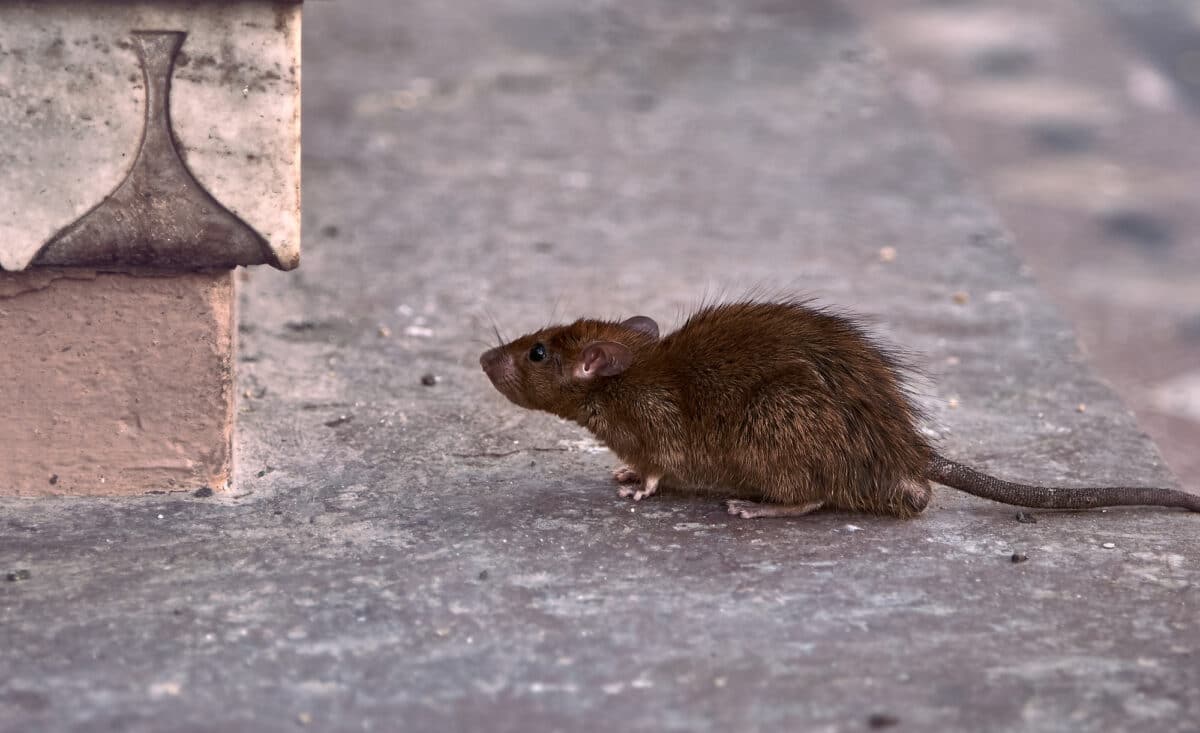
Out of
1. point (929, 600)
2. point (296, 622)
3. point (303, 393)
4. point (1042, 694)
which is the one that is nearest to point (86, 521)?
point (296, 622)

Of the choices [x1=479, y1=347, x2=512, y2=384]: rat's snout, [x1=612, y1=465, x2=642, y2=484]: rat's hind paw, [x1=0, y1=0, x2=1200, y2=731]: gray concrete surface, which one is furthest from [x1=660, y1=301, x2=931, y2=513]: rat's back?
[x1=479, y1=347, x2=512, y2=384]: rat's snout

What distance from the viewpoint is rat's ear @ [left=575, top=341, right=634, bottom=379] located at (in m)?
3.95

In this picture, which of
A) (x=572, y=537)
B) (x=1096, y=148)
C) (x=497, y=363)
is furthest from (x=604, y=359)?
(x=1096, y=148)

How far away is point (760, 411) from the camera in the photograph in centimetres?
384

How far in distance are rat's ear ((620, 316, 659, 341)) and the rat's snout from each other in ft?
1.06

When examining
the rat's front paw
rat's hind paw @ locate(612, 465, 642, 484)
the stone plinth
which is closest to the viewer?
the stone plinth

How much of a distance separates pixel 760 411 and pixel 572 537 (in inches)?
21.4

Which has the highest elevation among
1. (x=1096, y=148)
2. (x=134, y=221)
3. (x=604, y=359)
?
(x=1096, y=148)

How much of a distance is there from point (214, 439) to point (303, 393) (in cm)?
81

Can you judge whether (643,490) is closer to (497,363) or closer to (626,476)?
(626,476)

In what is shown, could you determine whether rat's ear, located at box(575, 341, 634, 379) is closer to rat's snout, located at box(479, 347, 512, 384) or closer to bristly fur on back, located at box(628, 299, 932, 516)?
bristly fur on back, located at box(628, 299, 932, 516)

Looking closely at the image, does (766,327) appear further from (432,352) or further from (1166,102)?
(1166,102)

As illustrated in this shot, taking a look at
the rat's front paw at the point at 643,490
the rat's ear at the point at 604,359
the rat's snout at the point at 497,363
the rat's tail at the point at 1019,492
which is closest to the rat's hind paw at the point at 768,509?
the rat's front paw at the point at 643,490

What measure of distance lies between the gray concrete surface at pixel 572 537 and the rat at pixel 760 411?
9cm
